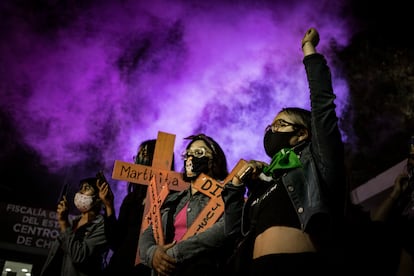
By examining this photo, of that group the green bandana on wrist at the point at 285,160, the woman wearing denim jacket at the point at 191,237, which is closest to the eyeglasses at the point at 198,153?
the woman wearing denim jacket at the point at 191,237

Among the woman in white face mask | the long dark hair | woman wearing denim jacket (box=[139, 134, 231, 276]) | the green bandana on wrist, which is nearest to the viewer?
the green bandana on wrist

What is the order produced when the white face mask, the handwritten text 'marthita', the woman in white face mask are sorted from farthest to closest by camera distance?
1. the white face mask
2. the handwritten text 'marthita'
3. the woman in white face mask

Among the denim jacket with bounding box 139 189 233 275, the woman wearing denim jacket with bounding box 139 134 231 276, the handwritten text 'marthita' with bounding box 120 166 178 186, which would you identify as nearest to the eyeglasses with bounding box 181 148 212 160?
the woman wearing denim jacket with bounding box 139 134 231 276

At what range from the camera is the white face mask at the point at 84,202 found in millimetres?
4938

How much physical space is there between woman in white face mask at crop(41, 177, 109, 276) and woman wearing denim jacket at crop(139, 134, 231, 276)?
2.82 feet

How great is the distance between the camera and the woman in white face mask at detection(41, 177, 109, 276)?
438cm

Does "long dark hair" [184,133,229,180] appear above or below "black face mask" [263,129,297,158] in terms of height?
above

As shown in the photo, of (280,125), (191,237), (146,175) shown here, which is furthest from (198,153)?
(280,125)

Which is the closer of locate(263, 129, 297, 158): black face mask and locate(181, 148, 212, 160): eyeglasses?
locate(263, 129, 297, 158): black face mask

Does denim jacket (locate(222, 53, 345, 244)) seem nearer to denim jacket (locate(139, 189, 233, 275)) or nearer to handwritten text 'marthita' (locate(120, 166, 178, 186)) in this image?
denim jacket (locate(139, 189, 233, 275))

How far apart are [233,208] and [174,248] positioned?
64 centimetres

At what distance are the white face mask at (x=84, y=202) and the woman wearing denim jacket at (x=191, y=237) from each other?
133 cm

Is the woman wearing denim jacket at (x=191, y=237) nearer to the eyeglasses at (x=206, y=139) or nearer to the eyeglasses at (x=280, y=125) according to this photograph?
the eyeglasses at (x=206, y=139)

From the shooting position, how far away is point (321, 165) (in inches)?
94.3
